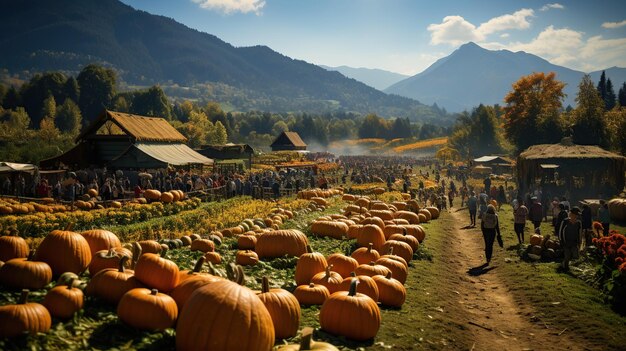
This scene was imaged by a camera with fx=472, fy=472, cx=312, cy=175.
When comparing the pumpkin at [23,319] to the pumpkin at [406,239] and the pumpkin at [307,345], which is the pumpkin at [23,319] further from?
the pumpkin at [406,239]

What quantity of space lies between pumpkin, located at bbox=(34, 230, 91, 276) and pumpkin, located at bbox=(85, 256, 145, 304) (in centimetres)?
90

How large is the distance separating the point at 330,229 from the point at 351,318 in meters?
7.77

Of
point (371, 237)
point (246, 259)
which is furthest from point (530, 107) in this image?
point (246, 259)

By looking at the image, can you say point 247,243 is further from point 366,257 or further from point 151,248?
point 366,257

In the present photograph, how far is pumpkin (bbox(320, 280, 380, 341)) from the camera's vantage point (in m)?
6.86

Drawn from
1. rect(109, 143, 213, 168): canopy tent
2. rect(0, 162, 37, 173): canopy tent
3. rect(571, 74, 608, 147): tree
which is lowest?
rect(0, 162, 37, 173): canopy tent

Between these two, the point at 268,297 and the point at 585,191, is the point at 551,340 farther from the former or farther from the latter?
the point at 585,191

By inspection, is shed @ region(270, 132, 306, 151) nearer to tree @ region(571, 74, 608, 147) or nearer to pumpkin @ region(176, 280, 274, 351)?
tree @ region(571, 74, 608, 147)

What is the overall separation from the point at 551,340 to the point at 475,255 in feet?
27.4

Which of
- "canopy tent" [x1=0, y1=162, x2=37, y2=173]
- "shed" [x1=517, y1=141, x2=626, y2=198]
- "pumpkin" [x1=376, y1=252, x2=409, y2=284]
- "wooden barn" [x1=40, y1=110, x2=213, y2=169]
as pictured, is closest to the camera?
"pumpkin" [x1=376, y1=252, x2=409, y2=284]

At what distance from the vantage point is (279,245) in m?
11.0

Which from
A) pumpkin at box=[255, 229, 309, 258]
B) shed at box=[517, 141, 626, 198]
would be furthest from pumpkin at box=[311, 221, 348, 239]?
shed at box=[517, 141, 626, 198]

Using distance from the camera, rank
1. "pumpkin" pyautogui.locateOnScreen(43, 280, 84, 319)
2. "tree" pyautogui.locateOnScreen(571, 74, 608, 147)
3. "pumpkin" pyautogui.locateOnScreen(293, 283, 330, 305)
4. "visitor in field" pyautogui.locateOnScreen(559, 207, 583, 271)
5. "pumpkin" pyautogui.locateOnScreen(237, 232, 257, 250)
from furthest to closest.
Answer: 1. "tree" pyautogui.locateOnScreen(571, 74, 608, 147)
2. "visitor in field" pyautogui.locateOnScreen(559, 207, 583, 271)
3. "pumpkin" pyautogui.locateOnScreen(237, 232, 257, 250)
4. "pumpkin" pyautogui.locateOnScreen(293, 283, 330, 305)
5. "pumpkin" pyautogui.locateOnScreen(43, 280, 84, 319)

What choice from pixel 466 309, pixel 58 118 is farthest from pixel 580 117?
pixel 58 118
